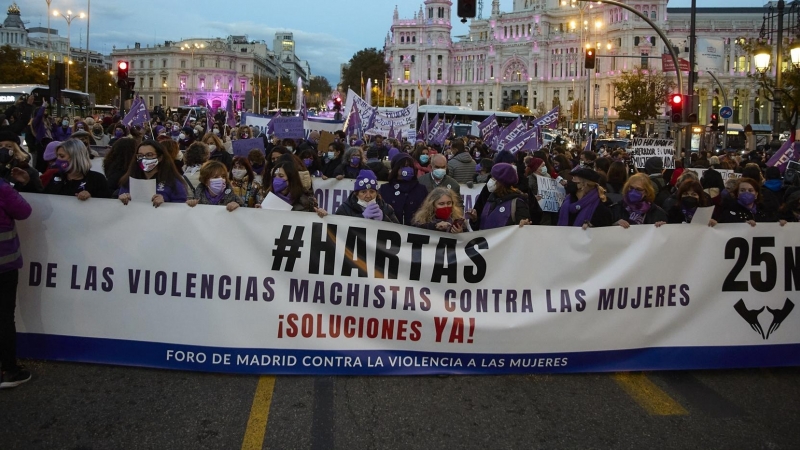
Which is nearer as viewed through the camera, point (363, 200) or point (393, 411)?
point (393, 411)

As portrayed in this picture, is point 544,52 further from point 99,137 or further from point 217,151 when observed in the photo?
point 217,151

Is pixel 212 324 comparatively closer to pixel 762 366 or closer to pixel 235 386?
pixel 235 386

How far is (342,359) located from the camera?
530cm

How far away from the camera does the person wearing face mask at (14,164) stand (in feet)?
19.0

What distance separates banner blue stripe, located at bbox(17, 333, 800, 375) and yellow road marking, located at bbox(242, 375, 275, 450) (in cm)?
16

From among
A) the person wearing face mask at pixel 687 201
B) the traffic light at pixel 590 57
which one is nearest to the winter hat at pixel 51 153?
the person wearing face mask at pixel 687 201

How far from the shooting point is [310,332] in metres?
5.28

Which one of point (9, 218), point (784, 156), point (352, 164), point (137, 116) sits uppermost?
point (137, 116)

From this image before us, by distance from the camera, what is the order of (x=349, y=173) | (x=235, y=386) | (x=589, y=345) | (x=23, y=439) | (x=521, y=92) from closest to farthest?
(x=23, y=439), (x=235, y=386), (x=589, y=345), (x=349, y=173), (x=521, y=92)

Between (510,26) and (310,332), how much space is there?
142 metres

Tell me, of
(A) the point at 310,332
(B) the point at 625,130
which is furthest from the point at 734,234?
(B) the point at 625,130

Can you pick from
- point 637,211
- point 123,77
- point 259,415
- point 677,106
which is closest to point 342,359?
point 259,415

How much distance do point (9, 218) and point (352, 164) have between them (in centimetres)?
609

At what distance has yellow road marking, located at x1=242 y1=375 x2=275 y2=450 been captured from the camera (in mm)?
4254
